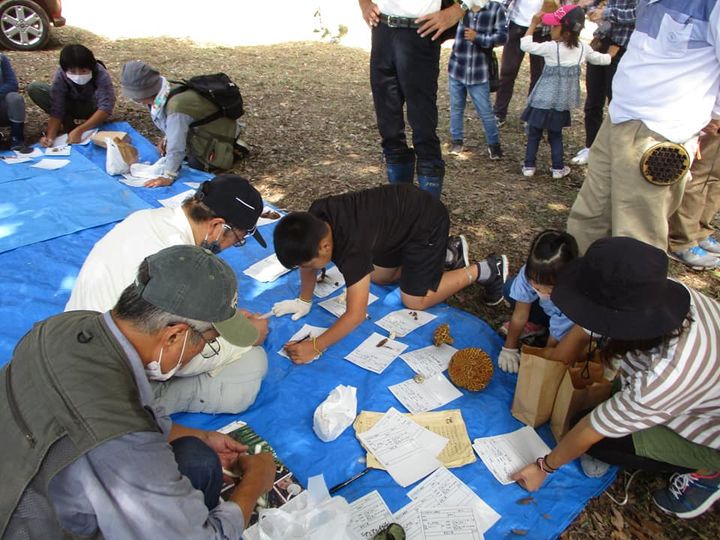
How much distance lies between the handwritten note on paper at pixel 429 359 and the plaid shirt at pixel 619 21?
3838mm

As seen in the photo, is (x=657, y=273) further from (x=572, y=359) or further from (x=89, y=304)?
(x=89, y=304)

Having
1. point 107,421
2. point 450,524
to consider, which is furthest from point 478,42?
point 107,421

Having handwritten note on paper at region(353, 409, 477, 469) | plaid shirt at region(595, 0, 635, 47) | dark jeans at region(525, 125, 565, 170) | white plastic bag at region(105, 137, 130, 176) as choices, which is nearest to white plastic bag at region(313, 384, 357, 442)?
handwritten note on paper at region(353, 409, 477, 469)

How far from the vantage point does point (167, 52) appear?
8469 mm

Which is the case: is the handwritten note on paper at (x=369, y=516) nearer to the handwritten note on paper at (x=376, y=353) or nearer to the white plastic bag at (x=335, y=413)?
the white plastic bag at (x=335, y=413)

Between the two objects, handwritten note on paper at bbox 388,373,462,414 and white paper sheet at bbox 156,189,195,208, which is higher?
white paper sheet at bbox 156,189,195,208

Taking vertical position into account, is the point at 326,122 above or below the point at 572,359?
above

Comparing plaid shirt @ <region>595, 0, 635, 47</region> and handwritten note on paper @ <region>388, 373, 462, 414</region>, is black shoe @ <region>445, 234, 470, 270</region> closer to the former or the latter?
handwritten note on paper @ <region>388, 373, 462, 414</region>

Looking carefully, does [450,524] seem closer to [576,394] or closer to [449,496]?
[449,496]

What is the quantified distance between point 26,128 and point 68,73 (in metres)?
1.00

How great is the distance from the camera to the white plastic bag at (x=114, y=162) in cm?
448

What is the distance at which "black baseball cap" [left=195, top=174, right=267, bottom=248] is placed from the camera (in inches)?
97.9

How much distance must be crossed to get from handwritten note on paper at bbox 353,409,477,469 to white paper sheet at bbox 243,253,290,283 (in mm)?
1309

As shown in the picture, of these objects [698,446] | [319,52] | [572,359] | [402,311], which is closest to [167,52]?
[319,52]
